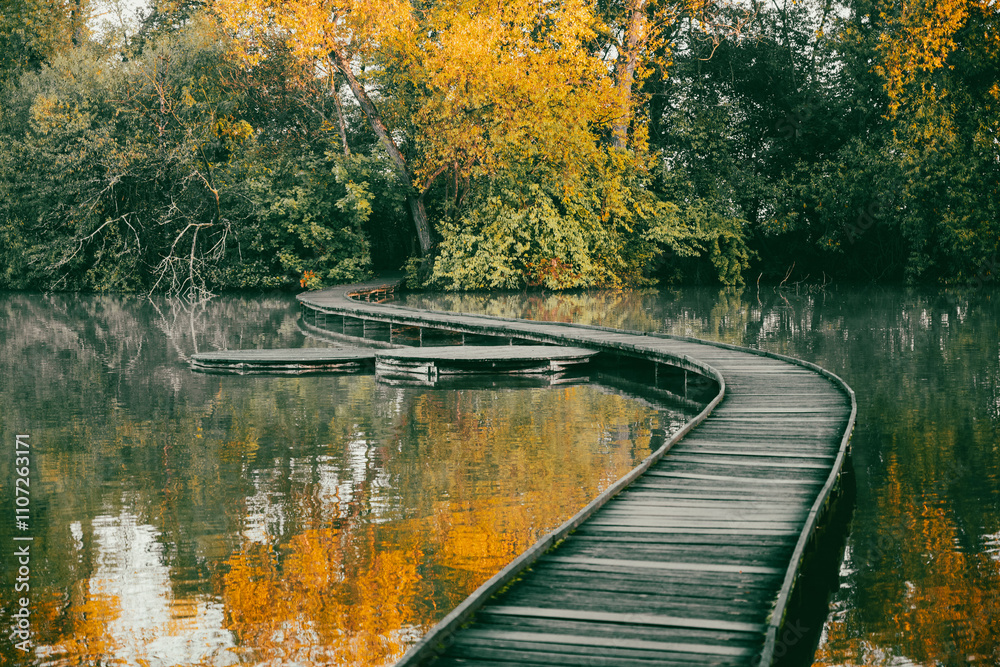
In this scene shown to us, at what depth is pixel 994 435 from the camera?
29.9 ft

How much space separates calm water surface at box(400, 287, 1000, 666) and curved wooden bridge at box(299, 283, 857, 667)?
378mm

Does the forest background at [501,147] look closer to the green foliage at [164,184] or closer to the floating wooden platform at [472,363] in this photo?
the green foliage at [164,184]

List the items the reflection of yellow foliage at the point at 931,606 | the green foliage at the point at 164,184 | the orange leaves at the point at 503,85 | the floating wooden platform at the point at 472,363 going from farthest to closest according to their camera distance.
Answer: the green foliage at the point at 164,184 → the orange leaves at the point at 503,85 → the floating wooden platform at the point at 472,363 → the reflection of yellow foliage at the point at 931,606

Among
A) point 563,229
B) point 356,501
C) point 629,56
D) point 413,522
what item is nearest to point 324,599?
point 413,522

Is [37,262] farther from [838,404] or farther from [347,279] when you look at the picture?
[838,404]

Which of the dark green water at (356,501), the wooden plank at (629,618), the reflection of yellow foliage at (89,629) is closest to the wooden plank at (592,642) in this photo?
the wooden plank at (629,618)

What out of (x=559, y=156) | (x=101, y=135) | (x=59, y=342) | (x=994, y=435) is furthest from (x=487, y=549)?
(x=101, y=135)

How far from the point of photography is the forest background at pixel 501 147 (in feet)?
86.1

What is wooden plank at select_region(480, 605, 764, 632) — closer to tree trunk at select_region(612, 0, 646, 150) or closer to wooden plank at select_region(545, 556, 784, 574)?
wooden plank at select_region(545, 556, 784, 574)

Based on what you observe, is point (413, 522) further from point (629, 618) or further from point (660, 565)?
point (629, 618)

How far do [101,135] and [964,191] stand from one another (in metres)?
22.9

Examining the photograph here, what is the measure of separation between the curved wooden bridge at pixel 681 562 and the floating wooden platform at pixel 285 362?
662cm

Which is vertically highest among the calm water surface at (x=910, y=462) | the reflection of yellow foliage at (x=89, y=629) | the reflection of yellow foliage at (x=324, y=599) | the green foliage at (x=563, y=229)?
the green foliage at (x=563, y=229)

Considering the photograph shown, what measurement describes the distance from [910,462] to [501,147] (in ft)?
65.4
